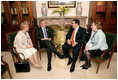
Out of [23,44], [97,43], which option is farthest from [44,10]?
[97,43]

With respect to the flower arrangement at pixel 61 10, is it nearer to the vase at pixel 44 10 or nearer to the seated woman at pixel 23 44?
the vase at pixel 44 10

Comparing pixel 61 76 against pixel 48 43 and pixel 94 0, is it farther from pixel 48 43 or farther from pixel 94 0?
pixel 94 0

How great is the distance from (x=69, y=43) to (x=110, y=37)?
39.4 inches

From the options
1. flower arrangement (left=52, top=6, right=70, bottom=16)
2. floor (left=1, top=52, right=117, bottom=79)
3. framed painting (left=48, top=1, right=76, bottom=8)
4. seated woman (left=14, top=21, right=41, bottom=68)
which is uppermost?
framed painting (left=48, top=1, right=76, bottom=8)

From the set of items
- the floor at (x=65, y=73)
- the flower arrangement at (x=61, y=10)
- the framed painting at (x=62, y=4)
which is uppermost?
the framed painting at (x=62, y=4)

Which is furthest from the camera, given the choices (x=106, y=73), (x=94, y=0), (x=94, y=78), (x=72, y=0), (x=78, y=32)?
(x=72, y=0)

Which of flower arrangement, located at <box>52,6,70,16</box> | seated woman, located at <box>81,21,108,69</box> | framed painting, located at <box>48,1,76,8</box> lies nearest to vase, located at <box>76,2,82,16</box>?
framed painting, located at <box>48,1,76,8</box>

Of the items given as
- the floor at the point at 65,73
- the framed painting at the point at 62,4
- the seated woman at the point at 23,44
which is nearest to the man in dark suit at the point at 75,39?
the floor at the point at 65,73

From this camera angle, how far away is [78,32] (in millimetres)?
2365

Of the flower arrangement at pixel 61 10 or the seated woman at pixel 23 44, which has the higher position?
the flower arrangement at pixel 61 10

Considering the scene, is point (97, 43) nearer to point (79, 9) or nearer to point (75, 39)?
point (75, 39)

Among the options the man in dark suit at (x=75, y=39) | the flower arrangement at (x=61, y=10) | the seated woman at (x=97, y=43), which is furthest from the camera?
the flower arrangement at (x=61, y=10)

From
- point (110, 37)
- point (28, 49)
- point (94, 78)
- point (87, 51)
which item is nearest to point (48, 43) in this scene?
point (28, 49)

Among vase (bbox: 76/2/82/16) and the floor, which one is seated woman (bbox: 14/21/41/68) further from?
vase (bbox: 76/2/82/16)
